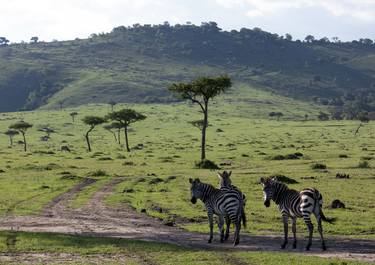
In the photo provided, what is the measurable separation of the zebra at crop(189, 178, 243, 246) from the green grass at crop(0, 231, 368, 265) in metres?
1.57

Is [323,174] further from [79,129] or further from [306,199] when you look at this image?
[79,129]

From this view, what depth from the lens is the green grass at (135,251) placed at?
67.4ft

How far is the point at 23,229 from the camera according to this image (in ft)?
92.3

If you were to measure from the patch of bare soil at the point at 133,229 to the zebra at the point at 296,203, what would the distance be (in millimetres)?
967

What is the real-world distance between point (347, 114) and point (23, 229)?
180144 mm

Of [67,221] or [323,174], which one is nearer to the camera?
[67,221]

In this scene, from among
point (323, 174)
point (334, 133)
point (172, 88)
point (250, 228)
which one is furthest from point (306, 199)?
point (334, 133)

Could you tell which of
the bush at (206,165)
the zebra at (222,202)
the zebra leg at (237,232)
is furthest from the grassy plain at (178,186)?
the zebra at (222,202)

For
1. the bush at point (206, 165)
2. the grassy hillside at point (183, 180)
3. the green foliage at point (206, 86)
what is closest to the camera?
the grassy hillside at point (183, 180)

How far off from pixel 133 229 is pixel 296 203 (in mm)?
9322

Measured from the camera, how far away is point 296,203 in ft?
73.2

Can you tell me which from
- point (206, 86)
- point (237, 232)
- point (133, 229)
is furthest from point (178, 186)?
point (206, 86)

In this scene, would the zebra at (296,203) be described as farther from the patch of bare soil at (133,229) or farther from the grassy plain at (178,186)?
the grassy plain at (178,186)

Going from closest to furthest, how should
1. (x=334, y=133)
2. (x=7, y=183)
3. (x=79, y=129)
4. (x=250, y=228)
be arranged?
(x=250, y=228) → (x=7, y=183) → (x=334, y=133) → (x=79, y=129)
